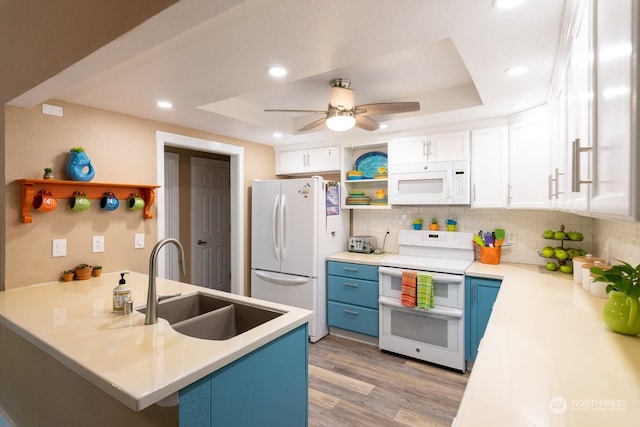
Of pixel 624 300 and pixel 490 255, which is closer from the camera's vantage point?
pixel 624 300

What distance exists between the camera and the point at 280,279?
3.57 m

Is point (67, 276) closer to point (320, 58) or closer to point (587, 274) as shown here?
point (320, 58)

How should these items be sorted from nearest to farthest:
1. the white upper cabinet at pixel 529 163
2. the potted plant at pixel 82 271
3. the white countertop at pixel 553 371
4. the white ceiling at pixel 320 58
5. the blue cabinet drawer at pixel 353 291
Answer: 1. the white countertop at pixel 553 371
2. the white ceiling at pixel 320 58
3. the potted plant at pixel 82 271
4. the white upper cabinet at pixel 529 163
5. the blue cabinet drawer at pixel 353 291

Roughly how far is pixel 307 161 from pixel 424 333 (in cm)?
230

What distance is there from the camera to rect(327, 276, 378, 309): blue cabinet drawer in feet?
10.7

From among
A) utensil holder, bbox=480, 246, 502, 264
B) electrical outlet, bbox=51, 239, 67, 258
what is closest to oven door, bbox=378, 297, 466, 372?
utensil holder, bbox=480, 246, 502, 264

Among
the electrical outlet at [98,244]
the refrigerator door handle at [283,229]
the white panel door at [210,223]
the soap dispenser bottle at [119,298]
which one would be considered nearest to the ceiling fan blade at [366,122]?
the refrigerator door handle at [283,229]

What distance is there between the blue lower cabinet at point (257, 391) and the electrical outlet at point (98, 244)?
5.98ft

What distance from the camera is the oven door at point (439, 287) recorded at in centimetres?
276

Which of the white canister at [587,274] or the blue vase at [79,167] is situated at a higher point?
the blue vase at [79,167]

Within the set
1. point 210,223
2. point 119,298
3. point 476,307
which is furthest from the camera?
point 210,223

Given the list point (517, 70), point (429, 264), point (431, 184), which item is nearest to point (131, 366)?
point (517, 70)

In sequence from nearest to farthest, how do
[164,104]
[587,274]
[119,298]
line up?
[119,298] → [587,274] → [164,104]

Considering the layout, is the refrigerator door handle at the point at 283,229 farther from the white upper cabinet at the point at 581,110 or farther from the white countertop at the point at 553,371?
the white upper cabinet at the point at 581,110
